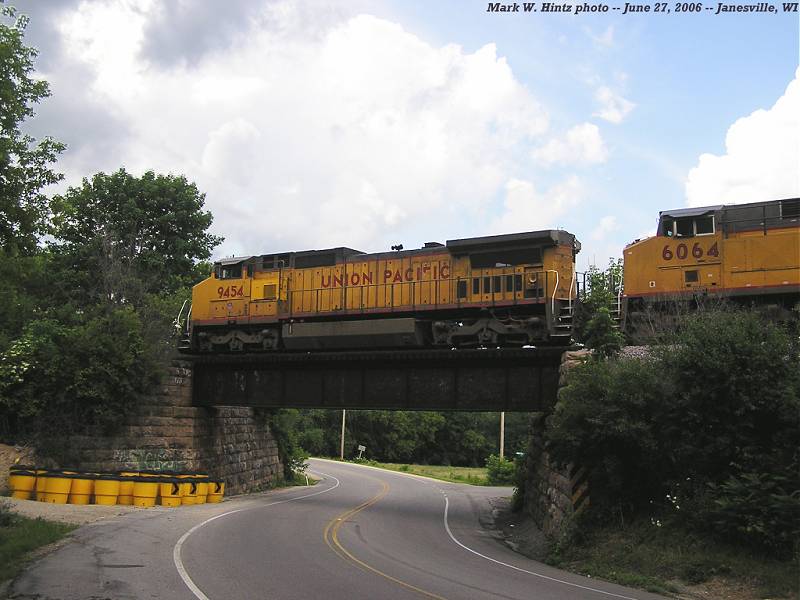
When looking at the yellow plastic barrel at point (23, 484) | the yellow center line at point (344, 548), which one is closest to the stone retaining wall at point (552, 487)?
the yellow center line at point (344, 548)

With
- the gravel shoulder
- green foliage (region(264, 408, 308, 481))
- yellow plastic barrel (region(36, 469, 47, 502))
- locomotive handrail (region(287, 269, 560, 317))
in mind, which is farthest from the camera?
green foliage (region(264, 408, 308, 481))

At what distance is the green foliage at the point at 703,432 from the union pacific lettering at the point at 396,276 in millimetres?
9272

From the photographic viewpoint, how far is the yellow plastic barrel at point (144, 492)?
22844 millimetres

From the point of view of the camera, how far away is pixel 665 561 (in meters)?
13.0

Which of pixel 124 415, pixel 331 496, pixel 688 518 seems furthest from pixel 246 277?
pixel 688 518

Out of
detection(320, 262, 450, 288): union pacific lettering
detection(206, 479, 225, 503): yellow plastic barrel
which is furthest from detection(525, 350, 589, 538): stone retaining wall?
detection(206, 479, 225, 503): yellow plastic barrel

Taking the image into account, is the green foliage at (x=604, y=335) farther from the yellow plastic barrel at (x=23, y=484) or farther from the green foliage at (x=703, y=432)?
the yellow plastic barrel at (x=23, y=484)

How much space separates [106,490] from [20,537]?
375 inches

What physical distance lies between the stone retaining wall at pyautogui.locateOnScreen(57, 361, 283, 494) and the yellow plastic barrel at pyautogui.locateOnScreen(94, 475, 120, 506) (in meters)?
2.88

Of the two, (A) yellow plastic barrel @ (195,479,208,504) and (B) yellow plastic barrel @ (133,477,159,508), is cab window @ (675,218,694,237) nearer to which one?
(A) yellow plastic barrel @ (195,479,208,504)

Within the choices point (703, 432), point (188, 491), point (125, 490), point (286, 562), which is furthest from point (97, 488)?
point (703, 432)

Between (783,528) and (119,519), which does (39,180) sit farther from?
(783,528)

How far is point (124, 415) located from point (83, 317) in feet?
32.9

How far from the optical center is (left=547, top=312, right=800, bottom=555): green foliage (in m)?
12.8
